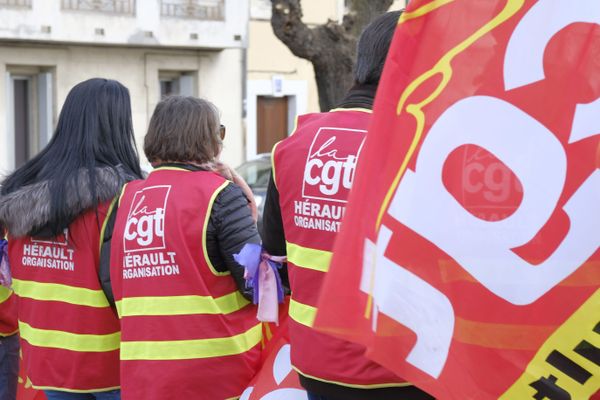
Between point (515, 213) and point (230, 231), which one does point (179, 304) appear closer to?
point (230, 231)

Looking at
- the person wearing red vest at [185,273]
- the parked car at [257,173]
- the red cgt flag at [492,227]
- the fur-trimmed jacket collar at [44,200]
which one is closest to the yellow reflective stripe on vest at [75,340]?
the person wearing red vest at [185,273]

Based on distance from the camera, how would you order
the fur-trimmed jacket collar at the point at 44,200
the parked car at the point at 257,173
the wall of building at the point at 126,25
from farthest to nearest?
the wall of building at the point at 126,25, the parked car at the point at 257,173, the fur-trimmed jacket collar at the point at 44,200

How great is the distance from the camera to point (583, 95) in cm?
237

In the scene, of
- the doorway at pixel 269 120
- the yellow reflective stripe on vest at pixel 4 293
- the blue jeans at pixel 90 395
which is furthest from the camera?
the doorway at pixel 269 120

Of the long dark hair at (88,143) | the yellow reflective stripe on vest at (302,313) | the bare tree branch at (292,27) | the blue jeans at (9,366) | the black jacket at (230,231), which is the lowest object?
the blue jeans at (9,366)

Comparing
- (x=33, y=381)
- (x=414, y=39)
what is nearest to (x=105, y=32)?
(x=33, y=381)

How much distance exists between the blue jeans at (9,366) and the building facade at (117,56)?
16.0 metres

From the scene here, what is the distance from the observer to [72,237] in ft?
13.6

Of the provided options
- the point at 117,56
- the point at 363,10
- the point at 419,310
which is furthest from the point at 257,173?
the point at 419,310

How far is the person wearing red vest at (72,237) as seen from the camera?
414 cm

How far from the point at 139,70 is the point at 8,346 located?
59.1ft

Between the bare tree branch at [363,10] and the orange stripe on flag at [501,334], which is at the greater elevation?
the bare tree branch at [363,10]

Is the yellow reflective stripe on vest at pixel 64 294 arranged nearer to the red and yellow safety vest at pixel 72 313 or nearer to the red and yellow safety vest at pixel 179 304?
the red and yellow safety vest at pixel 72 313

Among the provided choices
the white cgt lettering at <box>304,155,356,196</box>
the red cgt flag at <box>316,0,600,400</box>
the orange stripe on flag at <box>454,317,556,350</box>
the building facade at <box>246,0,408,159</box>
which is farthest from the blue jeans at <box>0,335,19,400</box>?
the building facade at <box>246,0,408,159</box>
